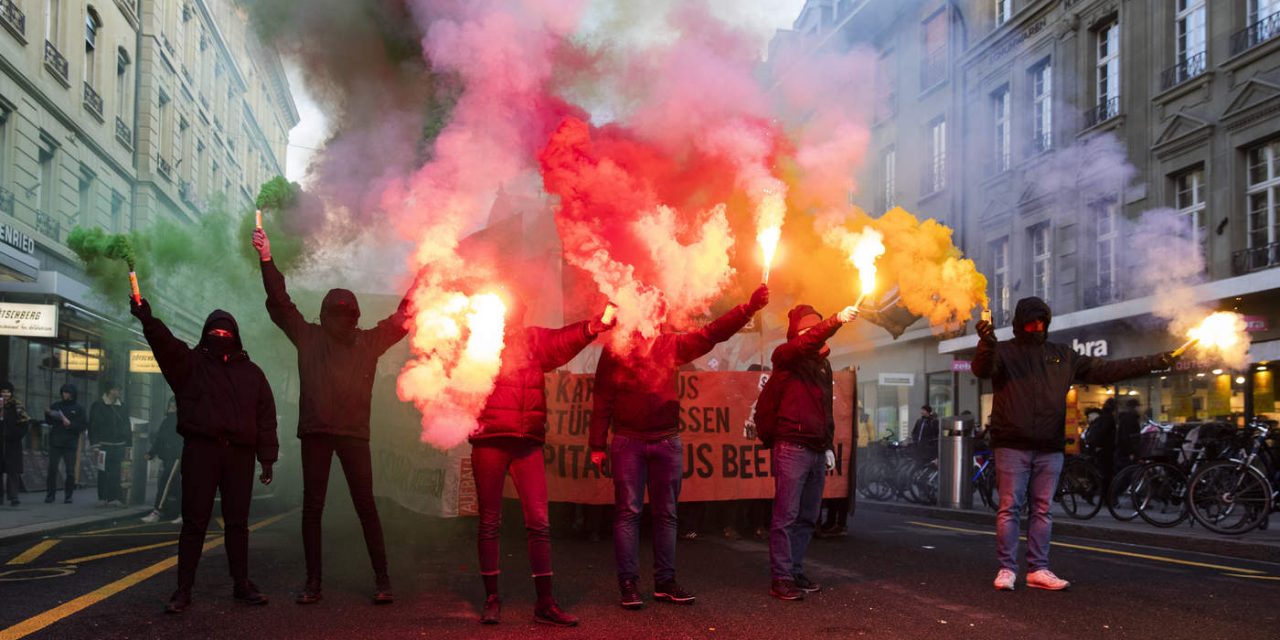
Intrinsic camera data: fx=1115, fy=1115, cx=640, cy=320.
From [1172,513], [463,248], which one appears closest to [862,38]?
[1172,513]

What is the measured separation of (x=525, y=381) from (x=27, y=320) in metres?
10.1

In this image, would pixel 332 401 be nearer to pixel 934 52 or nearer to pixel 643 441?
pixel 643 441

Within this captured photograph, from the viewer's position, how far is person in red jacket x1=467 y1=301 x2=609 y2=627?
5.73 m

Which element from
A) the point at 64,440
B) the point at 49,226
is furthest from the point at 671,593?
the point at 49,226

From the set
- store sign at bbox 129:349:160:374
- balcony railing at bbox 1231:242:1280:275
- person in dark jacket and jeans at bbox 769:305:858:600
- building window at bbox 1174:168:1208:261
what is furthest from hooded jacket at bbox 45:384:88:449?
building window at bbox 1174:168:1208:261

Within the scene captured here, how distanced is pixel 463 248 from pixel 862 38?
728 inches

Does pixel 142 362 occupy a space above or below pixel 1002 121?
below

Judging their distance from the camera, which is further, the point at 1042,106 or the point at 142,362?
the point at 1042,106

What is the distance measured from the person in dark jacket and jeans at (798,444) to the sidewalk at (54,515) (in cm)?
737

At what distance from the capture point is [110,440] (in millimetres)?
14891

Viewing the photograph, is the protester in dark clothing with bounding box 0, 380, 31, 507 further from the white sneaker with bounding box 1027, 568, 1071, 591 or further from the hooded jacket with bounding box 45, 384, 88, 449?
the white sneaker with bounding box 1027, 568, 1071, 591

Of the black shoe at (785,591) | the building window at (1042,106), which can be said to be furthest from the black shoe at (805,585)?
the building window at (1042,106)

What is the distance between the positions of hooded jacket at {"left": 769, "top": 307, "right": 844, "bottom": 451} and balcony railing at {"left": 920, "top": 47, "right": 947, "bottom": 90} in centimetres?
2042

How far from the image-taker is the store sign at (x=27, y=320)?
1323 cm
